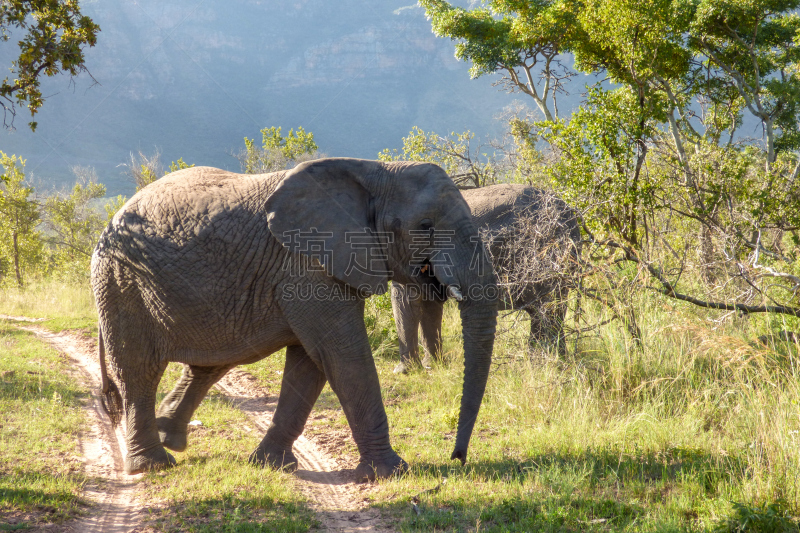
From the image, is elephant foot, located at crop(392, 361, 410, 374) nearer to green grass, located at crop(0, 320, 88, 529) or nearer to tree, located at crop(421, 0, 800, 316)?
tree, located at crop(421, 0, 800, 316)

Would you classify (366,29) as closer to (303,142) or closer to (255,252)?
(303,142)

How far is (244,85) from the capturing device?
123 meters

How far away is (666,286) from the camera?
6.58 meters

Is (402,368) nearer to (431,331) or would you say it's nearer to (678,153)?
(431,331)

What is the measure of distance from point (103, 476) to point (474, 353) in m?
3.68

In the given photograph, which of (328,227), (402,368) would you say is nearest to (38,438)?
(328,227)

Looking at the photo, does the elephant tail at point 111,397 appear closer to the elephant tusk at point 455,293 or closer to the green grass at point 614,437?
the green grass at point 614,437

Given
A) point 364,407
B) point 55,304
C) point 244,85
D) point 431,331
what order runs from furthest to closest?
point 244,85 < point 55,304 < point 431,331 < point 364,407

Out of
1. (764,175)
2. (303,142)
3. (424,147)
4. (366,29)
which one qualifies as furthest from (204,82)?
(764,175)

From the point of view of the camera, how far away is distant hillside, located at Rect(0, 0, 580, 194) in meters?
91.8

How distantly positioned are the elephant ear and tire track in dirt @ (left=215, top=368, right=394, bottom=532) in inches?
70.0

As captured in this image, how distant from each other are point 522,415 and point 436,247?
255 cm

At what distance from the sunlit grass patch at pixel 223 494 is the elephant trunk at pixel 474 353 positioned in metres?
1.44

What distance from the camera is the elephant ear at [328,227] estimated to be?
16.1 ft
